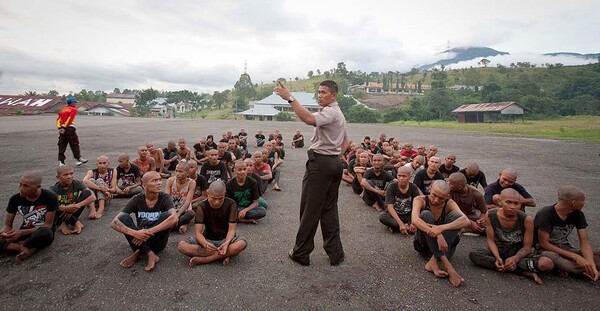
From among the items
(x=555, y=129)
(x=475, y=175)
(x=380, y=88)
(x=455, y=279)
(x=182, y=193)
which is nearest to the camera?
(x=455, y=279)

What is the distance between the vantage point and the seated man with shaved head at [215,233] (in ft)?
13.7

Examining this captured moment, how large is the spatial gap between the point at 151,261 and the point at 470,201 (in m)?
5.06

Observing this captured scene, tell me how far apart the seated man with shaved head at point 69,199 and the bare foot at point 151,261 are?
192 centimetres

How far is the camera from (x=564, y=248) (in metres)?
4.20

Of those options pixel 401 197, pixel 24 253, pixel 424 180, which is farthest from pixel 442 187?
pixel 24 253

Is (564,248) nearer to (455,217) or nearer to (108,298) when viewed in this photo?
(455,217)

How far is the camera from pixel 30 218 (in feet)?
14.8

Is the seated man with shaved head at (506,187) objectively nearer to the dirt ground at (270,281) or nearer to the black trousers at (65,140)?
the dirt ground at (270,281)

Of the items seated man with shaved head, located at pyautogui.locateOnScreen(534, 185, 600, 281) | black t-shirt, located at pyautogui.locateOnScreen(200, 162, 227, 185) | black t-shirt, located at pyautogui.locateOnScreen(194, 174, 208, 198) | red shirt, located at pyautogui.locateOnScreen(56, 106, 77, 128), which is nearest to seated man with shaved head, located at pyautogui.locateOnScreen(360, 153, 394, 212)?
seated man with shaved head, located at pyautogui.locateOnScreen(534, 185, 600, 281)

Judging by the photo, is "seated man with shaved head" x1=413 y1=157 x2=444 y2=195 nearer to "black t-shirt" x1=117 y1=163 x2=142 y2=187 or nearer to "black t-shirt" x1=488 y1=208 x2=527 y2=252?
"black t-shirt" x1=488 y1=208 x2=527 y2=252

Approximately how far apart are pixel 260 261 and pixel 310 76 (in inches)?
5891

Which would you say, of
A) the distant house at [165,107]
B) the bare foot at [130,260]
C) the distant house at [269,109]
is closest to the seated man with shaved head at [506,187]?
the bare foot at [130,260]

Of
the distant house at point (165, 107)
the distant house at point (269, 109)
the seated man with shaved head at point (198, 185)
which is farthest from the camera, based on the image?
the distant house at point (165, 107)

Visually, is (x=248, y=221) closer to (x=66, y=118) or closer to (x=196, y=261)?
(x=196, y=261)
